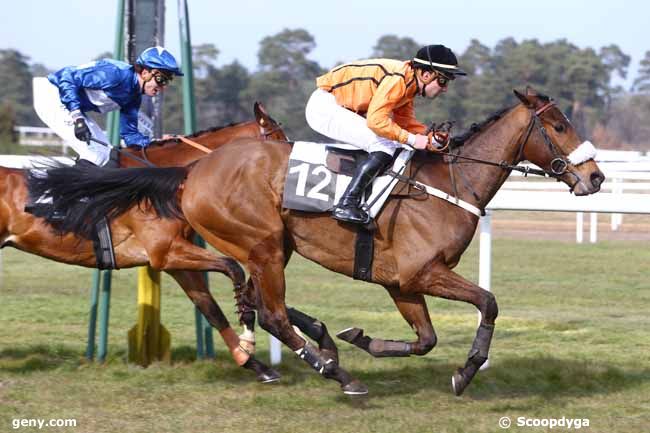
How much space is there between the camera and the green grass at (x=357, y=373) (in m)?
4.98

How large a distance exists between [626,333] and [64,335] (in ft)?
12.9

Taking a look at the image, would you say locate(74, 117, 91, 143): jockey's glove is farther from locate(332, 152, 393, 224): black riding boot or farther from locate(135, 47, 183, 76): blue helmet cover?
locate(332, 152, 393, 224): black riding boot

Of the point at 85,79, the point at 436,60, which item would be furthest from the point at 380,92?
the point at 85,79

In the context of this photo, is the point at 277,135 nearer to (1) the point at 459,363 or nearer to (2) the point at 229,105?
(1) the point at 459,363

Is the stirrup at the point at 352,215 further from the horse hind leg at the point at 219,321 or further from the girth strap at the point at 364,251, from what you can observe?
the horse hind leg at the point at 219,321

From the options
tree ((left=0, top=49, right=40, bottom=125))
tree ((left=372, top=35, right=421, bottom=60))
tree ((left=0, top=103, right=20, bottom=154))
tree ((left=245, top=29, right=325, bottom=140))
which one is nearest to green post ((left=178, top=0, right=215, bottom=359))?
tree ((left=0, top=103, right=20, bottom=154))

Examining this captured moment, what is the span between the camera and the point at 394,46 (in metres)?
58.0

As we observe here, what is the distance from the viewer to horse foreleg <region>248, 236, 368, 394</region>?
5.38 m

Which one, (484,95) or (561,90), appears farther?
(561,90)

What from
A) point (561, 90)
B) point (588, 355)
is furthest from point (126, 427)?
point (561, 90)

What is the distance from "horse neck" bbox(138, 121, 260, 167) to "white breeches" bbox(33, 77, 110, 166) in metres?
0.31

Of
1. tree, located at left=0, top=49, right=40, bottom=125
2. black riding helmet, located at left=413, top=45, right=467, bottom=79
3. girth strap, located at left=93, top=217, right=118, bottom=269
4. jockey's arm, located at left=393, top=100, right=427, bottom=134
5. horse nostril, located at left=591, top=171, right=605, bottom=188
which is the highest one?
tree, located at left=0, top=49, right=40, bottom=125

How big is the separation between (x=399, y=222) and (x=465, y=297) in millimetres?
505

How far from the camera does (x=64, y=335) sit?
7328 mm
